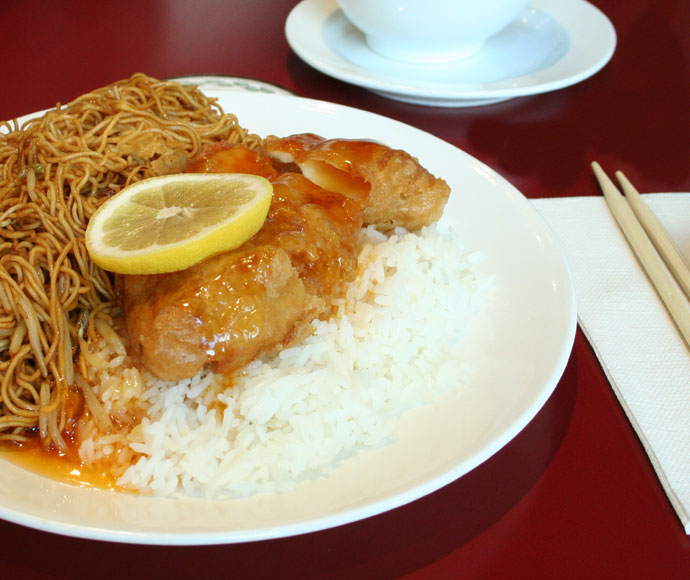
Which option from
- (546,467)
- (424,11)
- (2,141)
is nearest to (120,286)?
(2,141)

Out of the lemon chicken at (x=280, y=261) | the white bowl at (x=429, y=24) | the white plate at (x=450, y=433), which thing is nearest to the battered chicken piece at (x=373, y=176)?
the lemon chicken at (x=280, y=261)

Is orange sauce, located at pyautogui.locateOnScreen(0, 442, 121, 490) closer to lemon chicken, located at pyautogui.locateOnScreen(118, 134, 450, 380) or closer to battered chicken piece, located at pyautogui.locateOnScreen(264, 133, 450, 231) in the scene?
lemon chicken, located at pyautogui.locateOnScreen(118, 134, 450, 380)

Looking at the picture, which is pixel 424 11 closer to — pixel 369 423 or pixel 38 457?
pixel 369 423

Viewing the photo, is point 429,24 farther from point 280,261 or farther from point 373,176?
point 280,261

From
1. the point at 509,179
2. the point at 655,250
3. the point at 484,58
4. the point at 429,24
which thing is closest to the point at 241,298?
the point at 655,250

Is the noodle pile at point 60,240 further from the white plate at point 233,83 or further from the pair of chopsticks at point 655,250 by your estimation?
the pair of chopsticks at point 655,250

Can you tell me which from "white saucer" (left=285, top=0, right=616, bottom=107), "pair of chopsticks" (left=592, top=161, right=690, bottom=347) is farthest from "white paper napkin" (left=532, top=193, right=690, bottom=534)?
"white saucer" (left=285, top=0, right=616, bottom=107)
